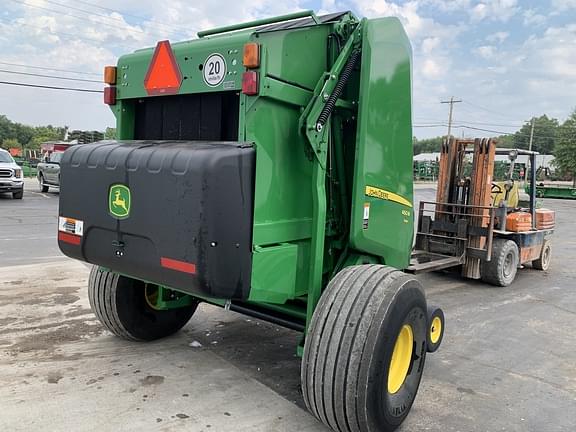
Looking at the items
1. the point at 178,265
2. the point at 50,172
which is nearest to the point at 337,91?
the point at 178,265

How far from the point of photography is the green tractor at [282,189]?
2.84 m

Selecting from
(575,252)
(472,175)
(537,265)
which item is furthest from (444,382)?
(575,252)

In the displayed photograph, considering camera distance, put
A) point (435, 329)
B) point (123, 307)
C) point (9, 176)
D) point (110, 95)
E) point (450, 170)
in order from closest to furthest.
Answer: point (110, 95) < point (435, 329) < point (123, 307) < point (450, 170) < point (9, 176)

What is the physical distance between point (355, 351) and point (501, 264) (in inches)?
226

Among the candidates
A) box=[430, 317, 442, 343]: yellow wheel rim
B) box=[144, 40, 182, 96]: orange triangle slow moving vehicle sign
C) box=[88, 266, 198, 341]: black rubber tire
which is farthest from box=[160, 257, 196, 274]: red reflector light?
box=[430, 317, 442, 343]: yellow wheel rim

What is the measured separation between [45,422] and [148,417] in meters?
0.61

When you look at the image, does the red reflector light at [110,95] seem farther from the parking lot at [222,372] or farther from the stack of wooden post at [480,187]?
the stack of wooden post at [480,187]

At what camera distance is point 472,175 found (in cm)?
807

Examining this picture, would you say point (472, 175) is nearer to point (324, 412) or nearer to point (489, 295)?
point (489, 295)

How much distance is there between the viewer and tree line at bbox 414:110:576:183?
174 feet

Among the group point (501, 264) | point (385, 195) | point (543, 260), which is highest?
point (385, 195)

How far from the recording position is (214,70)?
10.2 ft

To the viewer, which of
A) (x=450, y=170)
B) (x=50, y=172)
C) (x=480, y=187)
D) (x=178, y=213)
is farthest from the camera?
(x=50, y=172)

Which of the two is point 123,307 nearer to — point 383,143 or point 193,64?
point 193,64
